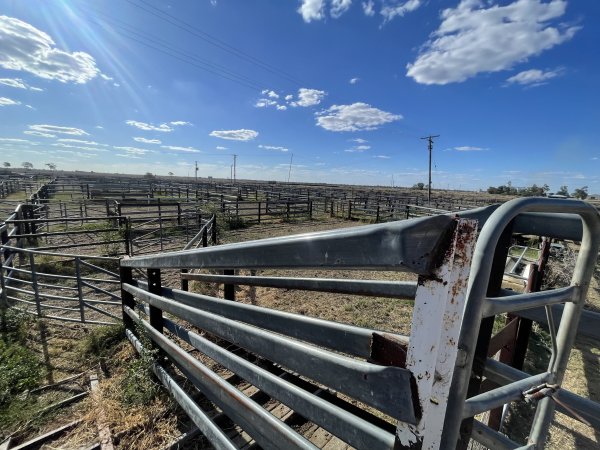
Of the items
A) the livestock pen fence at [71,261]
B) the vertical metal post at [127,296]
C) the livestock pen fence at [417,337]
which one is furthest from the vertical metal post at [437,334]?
the livestock pen fence at [71,261]

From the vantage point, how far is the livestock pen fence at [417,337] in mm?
649

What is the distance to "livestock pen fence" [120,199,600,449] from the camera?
2.13 ft

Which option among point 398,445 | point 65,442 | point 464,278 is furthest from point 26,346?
point 464,278

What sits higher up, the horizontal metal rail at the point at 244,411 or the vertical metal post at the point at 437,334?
the vertical metal post at the point at 437,334

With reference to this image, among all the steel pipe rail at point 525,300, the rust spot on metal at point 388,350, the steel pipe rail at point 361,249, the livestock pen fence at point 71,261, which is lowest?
the livestock pen fence at point 71,261

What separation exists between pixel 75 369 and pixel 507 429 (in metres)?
4.56

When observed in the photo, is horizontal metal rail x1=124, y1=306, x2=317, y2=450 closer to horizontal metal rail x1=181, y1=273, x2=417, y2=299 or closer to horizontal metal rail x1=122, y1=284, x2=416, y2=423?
horizontal metal rail x1=122, y1=284, x2=416, y2=423

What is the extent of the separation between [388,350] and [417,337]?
0.43 feet

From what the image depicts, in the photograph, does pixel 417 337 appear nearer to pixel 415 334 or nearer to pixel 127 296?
pixel 415 334

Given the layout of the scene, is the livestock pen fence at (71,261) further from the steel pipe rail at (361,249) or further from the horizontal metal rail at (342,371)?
the steel pipe rail at (361,249)

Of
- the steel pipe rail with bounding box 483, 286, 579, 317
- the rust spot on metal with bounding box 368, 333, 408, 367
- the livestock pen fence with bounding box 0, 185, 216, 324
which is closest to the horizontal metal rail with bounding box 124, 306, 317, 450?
the rust spot on metal with bounding box 368, 333, 408, 367

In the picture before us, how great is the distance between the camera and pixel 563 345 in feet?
3.60

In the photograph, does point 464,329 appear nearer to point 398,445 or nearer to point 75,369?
point 398,445

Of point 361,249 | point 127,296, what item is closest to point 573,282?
point 361,249
